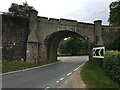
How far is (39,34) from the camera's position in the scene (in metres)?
37.2

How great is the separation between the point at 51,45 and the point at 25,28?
777 cm

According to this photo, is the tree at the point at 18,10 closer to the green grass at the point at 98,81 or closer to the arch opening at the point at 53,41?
the arch opening at the point at 53,41

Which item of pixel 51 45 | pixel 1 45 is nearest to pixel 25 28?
pixel 1 45

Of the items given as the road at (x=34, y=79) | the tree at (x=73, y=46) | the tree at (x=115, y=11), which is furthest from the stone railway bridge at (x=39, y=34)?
the tree at (x=73, y=46)

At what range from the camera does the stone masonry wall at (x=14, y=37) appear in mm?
33812

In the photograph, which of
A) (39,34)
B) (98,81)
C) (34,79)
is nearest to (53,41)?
(39,34)

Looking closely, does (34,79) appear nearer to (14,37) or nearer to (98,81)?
(98,81)

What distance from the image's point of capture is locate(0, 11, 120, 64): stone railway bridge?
113 ft

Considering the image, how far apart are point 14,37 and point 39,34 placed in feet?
13.5

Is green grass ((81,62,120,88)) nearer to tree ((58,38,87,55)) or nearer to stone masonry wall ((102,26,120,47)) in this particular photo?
stone masonry wall ((102,26,120,47))

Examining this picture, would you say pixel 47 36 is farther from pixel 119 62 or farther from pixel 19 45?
pixel 119 62

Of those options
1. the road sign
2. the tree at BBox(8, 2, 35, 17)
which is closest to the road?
the road sign

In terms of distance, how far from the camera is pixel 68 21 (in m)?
38.1

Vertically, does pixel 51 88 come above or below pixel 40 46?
below
